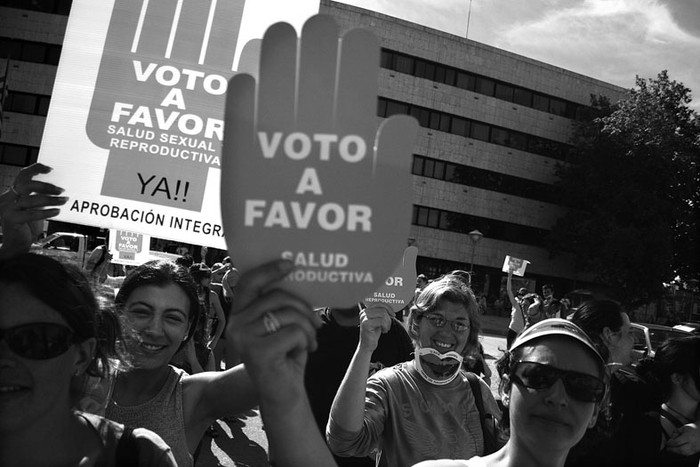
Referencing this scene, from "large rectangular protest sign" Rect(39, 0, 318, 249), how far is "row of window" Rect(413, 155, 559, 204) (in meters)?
25.5

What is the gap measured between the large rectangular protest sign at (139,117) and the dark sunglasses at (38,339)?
0.88m

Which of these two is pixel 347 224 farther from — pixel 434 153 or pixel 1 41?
pixel 1 41

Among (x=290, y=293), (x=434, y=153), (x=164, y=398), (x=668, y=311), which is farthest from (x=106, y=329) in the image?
(x=668, y=311)

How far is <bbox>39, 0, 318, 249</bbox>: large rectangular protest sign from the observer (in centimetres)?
191

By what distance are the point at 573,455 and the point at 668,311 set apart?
1552 inches

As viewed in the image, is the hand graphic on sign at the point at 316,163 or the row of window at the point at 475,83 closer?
the hand graphic on sign at the point at 316,163

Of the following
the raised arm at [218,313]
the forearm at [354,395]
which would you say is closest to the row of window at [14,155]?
the raised arm at [218,313]

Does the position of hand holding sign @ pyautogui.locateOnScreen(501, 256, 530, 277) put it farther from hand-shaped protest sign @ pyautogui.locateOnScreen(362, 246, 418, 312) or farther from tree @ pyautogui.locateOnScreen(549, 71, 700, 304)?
tree @ pyautogui.locateOnScreen(549, 71, 700, 304)

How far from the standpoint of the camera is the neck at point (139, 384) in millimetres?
1706

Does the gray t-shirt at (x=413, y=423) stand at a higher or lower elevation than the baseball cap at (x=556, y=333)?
lower

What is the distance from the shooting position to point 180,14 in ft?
6.61

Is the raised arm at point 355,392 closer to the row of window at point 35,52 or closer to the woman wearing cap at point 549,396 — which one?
the woman wearing cap at point 549,396

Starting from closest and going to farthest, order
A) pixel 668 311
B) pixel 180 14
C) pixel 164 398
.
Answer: pixel 164 398 → pixel 180 14 → pixel 668 311

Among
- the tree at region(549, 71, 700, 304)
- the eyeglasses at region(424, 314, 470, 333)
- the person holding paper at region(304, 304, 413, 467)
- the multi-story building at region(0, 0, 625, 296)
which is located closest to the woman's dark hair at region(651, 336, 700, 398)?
the eyeglasses at region(424, 314, 470, 333)
